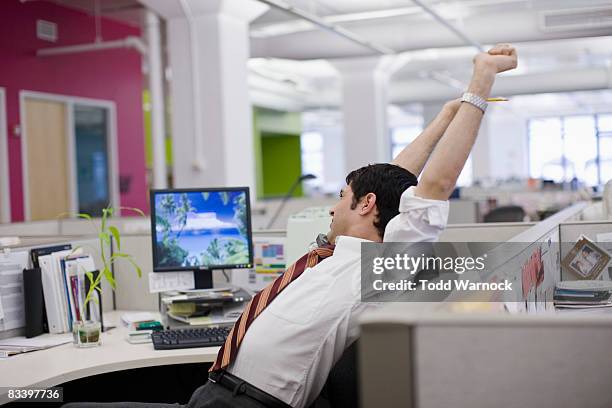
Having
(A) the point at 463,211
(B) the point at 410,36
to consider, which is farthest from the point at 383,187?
(B) the point at 410,36

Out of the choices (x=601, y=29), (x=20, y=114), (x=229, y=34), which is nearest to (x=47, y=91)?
(x=20, y=114)

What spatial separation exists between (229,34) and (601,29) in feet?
11.0

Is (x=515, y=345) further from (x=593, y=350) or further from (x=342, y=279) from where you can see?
(x=342, y=279)

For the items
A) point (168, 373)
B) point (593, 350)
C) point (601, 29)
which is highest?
point (601, 29)

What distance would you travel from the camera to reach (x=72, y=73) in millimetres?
8398

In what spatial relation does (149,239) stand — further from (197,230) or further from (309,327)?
(309,327)

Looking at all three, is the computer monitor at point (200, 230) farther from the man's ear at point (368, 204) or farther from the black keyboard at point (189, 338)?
the man's ear at point (368, 204)

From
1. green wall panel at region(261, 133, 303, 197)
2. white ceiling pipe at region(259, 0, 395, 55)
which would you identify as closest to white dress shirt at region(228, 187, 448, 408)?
white ceiling pipe at region(259, 0, 395, 55)

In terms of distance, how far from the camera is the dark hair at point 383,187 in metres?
1.81

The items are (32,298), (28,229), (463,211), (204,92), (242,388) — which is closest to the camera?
(242,388)

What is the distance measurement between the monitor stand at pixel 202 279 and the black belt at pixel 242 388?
0.98 meters

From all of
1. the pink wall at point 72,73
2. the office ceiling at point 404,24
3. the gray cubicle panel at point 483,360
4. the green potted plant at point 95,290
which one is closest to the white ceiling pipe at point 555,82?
the office ceiling at point 404,24

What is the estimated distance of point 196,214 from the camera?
279cm

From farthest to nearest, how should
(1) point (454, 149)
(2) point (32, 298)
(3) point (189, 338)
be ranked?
(2) point (32, 298) → (3) point (189, 338) → (1) point (454, 149)
